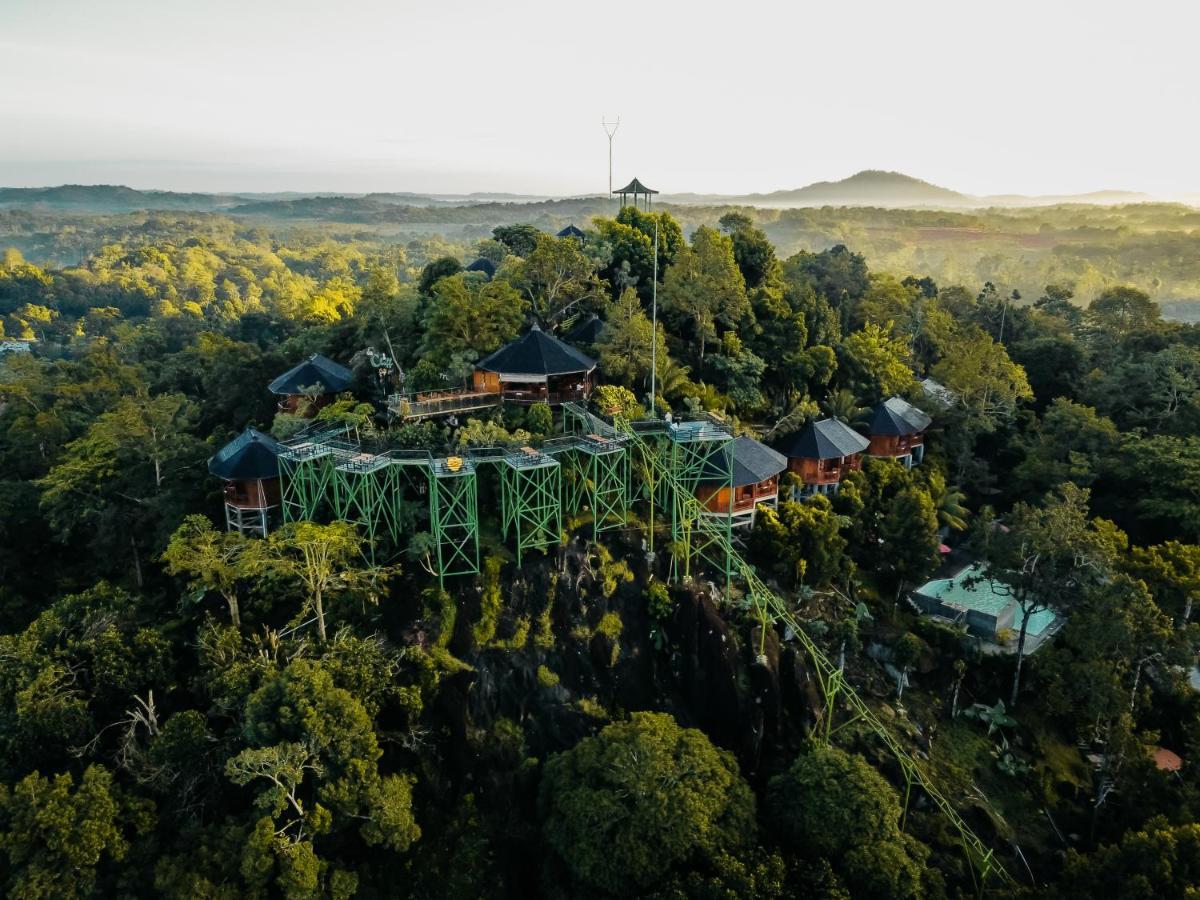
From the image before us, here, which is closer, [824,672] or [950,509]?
[824,672]

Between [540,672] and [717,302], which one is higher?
[717,302]

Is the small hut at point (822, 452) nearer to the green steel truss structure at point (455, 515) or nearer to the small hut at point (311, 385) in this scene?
the green steel truss structure at point (455, 515)

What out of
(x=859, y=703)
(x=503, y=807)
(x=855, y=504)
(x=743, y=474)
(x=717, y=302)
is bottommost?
(x=503, y=807)

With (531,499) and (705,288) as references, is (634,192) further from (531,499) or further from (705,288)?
(531,499)

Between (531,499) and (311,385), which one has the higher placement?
(311,385)

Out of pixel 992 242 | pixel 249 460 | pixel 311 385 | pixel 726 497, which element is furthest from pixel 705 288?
pixel 992 242

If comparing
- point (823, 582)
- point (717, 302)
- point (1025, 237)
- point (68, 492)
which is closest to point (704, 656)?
point (823, 582)

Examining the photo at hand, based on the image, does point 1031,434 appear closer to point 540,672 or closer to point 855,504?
point 855,504
